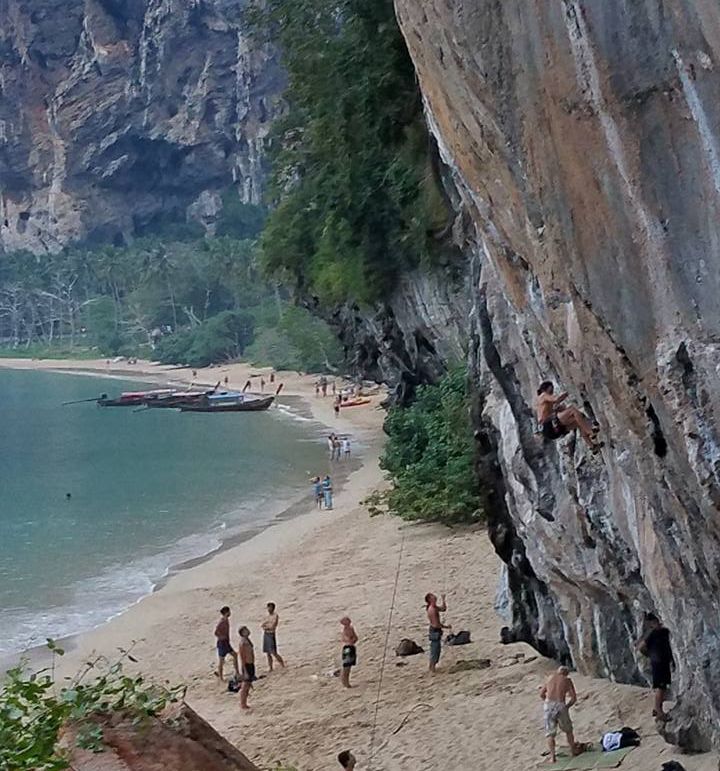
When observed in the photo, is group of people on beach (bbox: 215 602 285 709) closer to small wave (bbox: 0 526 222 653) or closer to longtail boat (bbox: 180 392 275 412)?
small wave (bbox: 0 526 222 653)

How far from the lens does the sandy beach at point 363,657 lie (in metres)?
10.6

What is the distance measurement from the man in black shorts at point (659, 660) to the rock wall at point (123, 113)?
97.4m

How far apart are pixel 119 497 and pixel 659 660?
80.1 ft

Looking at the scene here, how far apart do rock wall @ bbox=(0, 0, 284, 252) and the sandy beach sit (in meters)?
85.1

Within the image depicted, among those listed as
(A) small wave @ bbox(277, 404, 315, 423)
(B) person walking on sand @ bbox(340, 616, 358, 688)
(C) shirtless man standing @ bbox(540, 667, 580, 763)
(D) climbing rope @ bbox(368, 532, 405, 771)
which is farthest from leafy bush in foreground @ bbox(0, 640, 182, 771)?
(A) small wave @ bbox(277, 404, 315, 423)

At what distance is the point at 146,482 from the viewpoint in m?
33.9

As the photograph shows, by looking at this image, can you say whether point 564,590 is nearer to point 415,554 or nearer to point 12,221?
point 415,554

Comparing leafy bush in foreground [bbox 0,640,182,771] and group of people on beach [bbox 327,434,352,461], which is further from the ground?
leafy bush in foreground [bbox 0,640,182,771]

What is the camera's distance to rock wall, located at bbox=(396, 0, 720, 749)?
5.57 m

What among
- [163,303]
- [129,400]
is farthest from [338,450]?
[163,303]

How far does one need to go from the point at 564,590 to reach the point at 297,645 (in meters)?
5.78

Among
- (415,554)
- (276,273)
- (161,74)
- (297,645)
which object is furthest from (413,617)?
(161,74)

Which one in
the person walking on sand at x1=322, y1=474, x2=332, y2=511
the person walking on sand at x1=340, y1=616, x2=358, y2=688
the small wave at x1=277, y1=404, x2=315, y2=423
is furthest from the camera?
the small wave at x1=277, y1=404, x2=315, y2=423

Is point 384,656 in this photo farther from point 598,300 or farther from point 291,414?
point 291,414
